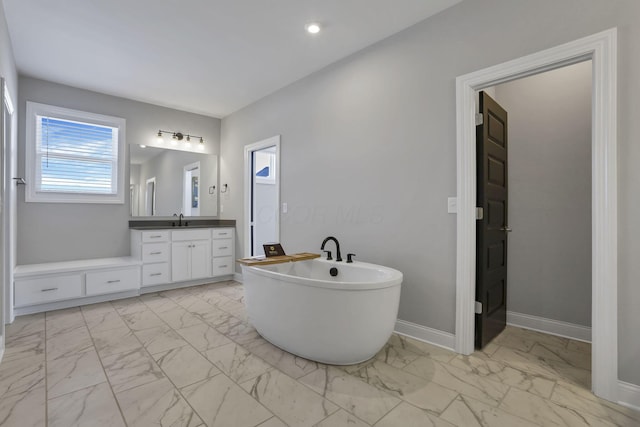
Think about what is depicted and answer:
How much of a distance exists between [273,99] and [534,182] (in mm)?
3148

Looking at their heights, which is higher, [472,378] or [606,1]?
[606,1]

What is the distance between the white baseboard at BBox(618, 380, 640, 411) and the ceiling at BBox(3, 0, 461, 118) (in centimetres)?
270

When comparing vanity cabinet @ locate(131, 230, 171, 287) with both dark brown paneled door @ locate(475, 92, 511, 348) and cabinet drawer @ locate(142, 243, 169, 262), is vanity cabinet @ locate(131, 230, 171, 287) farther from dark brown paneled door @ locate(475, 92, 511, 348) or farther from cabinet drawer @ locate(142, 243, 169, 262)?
dark brown paneled door @ locate(475, 92, 511, 348)

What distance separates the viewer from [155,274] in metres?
4.05

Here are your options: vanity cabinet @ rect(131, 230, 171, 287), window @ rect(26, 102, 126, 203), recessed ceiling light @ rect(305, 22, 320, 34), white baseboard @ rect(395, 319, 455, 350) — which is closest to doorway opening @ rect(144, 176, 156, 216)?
window @ rect(26, 102, 126, 203)

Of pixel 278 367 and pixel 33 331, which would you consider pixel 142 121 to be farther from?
pixel 278 367

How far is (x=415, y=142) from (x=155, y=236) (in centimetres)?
347

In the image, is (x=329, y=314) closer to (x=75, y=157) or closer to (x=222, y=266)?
(x=222, y=266)

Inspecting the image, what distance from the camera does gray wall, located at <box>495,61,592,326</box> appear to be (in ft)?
8.56

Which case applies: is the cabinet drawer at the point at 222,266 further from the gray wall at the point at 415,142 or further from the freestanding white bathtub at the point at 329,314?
the freestanding white bathtub at the point at 329,314

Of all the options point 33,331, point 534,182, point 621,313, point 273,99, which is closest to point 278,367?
point 621,313

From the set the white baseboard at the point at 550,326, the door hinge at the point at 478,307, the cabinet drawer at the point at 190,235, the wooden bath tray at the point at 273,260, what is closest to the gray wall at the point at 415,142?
the door hinge at the point at 478,307

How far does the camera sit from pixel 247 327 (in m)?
2.83

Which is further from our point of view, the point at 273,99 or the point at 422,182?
the point at 273,99
